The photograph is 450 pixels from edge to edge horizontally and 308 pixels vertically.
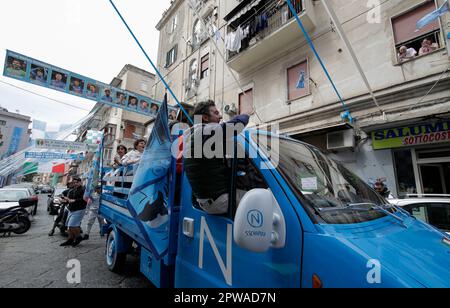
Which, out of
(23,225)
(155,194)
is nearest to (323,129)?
(155,194)

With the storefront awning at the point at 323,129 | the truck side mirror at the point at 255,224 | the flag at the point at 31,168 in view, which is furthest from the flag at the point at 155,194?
the flag at the point at 31,168

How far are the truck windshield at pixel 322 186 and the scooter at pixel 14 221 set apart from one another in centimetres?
Answer: 931

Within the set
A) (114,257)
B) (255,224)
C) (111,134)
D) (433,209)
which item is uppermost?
(111,134)

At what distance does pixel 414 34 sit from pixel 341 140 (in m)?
3.60

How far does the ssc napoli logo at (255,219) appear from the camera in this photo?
1075mm

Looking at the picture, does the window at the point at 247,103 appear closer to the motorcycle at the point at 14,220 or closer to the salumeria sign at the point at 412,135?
the salumeria sign at the point at 412,135

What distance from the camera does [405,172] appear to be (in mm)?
6738

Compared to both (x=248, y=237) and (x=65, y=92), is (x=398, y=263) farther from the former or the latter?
(x=65, y=92)

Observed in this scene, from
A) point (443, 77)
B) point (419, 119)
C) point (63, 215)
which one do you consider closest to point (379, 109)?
point (419, 119)

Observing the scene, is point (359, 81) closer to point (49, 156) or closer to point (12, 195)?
point (12, 195)

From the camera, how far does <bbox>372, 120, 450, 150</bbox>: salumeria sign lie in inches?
234

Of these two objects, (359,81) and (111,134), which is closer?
(359,81)

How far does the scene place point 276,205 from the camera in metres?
1.33

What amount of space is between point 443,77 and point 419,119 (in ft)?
3.78
